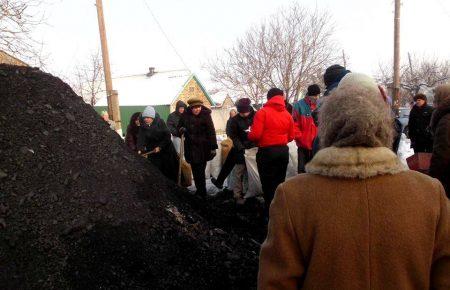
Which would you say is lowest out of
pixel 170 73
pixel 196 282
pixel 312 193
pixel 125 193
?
pixel 196 282

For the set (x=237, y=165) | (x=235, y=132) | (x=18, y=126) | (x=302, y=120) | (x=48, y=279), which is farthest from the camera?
(x=237, y=165)

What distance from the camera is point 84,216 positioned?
334 cm

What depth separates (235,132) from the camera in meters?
6.32

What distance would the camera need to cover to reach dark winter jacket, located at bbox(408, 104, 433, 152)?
23.8ft

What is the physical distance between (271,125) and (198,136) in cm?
181

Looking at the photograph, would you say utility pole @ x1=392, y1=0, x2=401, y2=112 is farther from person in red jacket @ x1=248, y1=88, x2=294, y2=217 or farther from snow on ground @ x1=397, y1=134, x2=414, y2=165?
person in red jacket @ x1=248, y1=88, x2=294, y2=217

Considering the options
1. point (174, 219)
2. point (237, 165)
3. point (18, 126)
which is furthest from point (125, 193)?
point (237, 165)

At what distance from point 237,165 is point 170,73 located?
→ 103 ft

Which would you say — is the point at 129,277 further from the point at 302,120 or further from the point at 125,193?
the point at 302,120

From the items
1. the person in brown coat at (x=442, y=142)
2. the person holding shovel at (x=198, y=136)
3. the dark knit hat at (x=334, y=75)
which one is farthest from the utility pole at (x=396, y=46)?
the person in brown coat at (x=442, y=142)

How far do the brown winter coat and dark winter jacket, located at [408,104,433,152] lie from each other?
21.5ft

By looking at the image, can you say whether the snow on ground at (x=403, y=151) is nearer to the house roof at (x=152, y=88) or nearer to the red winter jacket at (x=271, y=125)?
the red winter jacket at (x=271, y=125)

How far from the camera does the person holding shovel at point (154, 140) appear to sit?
6.91 m

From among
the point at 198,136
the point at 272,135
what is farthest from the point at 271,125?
the point at 198,136
